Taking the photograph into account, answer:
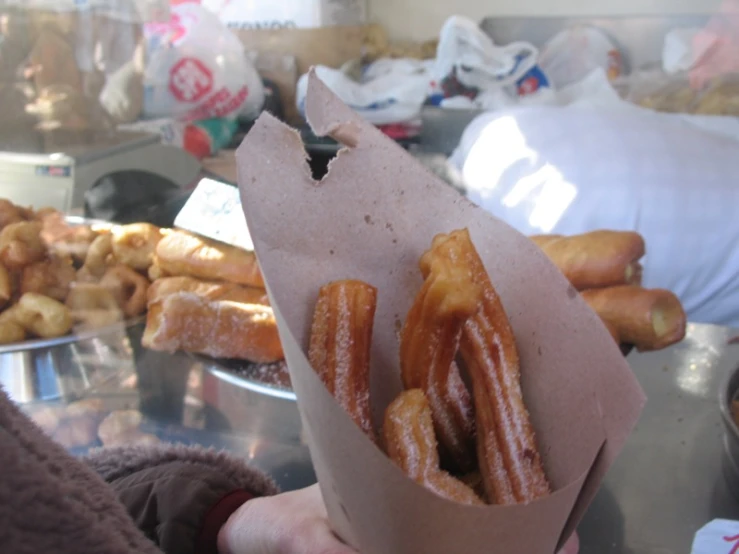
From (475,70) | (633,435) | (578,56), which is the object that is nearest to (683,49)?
(578,56)

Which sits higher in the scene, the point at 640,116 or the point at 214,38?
the point at 214,38

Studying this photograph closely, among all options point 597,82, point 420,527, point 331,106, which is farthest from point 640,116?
point 420,527

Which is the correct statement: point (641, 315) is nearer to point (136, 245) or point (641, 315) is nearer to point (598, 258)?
point (598, 258)

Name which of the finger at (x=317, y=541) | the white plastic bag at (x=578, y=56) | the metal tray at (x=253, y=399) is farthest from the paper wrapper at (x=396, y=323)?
the white plastic bag at (x=578, y=56)

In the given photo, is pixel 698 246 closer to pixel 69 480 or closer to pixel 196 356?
pixel 196 356

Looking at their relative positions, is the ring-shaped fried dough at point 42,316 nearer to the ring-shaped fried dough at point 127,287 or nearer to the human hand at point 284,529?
Result: the ring-shaped fried dough at point 127,287

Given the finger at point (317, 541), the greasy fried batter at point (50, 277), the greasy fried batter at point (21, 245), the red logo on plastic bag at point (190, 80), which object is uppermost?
the red logo on plastic bag at point (190, 80)
